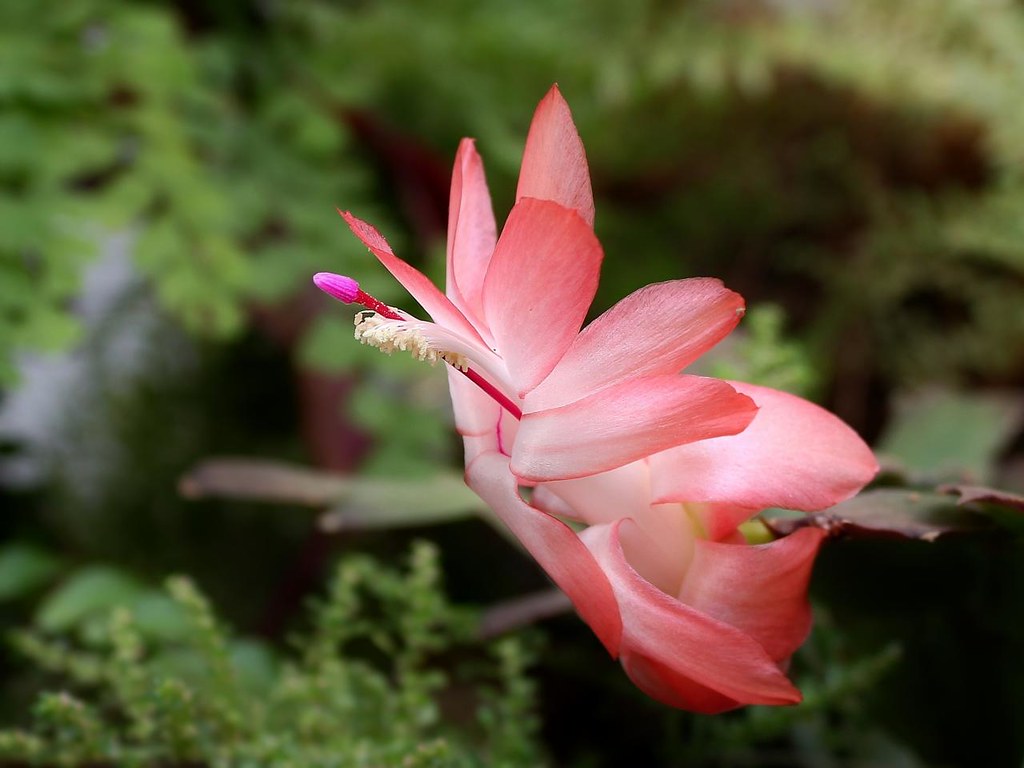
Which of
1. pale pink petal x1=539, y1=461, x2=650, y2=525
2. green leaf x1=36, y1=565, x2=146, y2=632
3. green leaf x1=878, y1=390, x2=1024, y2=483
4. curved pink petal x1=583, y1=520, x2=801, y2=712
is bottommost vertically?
green leaf x1=36, y1=565, x2=146, y2=632

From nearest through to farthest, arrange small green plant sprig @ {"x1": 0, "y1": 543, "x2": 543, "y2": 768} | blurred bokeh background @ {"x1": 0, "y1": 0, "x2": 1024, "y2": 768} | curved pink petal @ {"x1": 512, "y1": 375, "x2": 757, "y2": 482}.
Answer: curved pink petal @ {"x1": 512, "y1": 375, "x2": 757, "y2": 482} → small green plant sprig @ {"x1": 0, "y1": 543, "x2": 543, "y2": 768} → blurred bokeh background @ {"x1": 0, "y1": 0, "x2": 1024, "y2": 768}

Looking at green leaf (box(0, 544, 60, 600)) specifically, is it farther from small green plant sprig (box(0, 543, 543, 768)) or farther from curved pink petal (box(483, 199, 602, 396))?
curved pink petal (box(483, 199, 602, 396))

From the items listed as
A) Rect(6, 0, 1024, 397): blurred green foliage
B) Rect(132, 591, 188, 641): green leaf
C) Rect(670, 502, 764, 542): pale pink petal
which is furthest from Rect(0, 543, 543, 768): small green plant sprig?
Rect(6, 0, 1024, 397): blurred green foliage

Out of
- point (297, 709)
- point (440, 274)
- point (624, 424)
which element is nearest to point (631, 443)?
point (624, 424)

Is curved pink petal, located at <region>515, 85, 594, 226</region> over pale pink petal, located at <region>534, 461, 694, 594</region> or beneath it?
over

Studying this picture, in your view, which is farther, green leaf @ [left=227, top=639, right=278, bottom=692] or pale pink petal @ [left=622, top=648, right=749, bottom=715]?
green leaf @ [left=227, top=639, right=278, bottom=692]

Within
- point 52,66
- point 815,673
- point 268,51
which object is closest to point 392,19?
point 268,51
